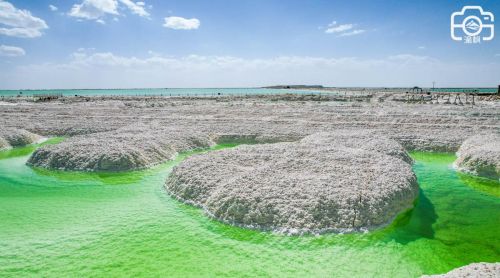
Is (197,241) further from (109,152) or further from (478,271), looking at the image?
(109,152)

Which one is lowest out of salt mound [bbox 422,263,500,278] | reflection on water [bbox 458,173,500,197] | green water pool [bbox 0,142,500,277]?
green water pool [bbox 0,142,500,277]

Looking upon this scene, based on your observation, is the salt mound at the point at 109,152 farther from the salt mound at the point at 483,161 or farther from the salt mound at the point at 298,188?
the salt mound at the point at 483,161

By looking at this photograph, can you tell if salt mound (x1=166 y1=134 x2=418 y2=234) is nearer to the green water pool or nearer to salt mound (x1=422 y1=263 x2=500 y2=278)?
the green water pool

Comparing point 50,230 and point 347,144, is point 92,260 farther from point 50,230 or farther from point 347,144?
point 347,144

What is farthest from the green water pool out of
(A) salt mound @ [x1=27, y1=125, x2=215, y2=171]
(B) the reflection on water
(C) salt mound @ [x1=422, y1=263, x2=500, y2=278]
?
(A) salt mound @ [x1=27, y1=125, x2=215, y2=171]

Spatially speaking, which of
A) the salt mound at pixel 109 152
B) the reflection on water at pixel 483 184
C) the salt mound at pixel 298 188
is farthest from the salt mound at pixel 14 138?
the reflection on water at pixel 483 184

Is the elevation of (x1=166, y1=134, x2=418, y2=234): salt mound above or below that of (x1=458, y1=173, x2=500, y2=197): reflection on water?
above

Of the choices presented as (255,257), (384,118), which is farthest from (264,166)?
(384,118)
